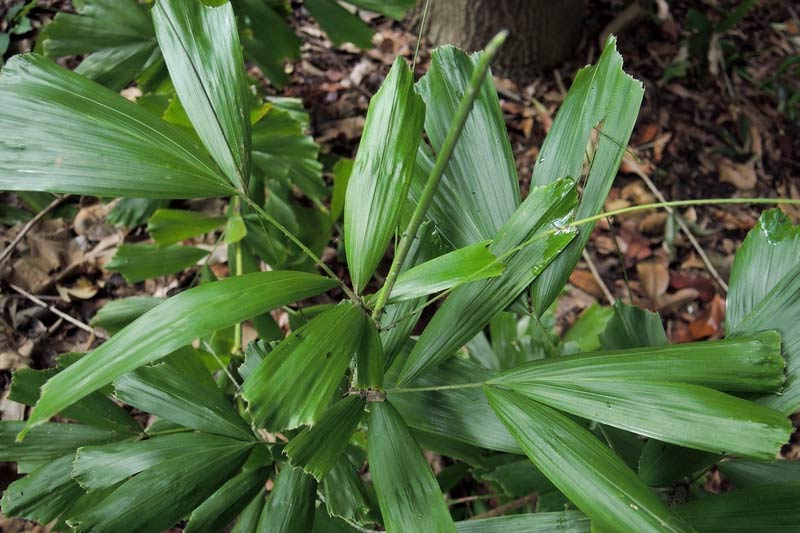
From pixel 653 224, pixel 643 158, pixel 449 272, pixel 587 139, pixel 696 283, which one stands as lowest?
pixel 696 283

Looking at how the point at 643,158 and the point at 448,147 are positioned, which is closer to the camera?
the point at 448,147

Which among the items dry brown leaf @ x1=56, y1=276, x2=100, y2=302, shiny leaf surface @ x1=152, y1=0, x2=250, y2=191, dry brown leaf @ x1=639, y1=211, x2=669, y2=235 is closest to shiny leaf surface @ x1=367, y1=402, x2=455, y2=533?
shiny leaf surface @ x1=152, y1=0, x2=250, y2=191

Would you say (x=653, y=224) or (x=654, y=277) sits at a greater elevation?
(x=653, y=224)

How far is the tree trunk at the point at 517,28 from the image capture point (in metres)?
1.98

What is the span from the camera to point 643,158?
6.91 ft

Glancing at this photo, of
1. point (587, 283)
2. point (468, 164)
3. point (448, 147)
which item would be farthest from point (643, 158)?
point (448, 147)

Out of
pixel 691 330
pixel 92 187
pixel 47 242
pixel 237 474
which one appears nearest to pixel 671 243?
pixel 691 330

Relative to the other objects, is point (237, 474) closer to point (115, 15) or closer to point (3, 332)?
point (115, 15)

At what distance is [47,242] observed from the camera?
5.13 feet

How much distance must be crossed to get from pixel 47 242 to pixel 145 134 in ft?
4.13

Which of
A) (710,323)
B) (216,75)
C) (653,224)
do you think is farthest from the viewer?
(653,224)

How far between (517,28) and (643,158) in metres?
0.70

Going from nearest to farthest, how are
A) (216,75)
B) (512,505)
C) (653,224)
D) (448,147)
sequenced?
(448,147) → (216,75) → (512,505) → (653,224)

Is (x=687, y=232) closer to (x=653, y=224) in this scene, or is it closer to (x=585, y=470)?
(x=653, y=224)
